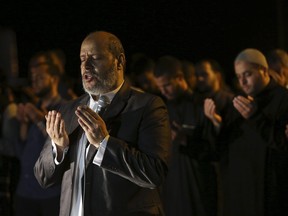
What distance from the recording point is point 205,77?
786 cm

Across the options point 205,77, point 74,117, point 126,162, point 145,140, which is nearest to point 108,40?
point 74,117

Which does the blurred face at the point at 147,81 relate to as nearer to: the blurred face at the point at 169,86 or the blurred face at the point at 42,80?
the blurred face at the point at 169,86

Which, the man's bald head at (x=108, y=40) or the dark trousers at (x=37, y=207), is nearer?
the man's bald head at (x=108, y=40)

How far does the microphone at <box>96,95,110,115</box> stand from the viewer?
3.97m

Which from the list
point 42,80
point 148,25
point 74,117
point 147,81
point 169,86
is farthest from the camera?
point 148,25

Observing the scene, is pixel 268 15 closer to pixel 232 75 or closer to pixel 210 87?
pixel 232 75

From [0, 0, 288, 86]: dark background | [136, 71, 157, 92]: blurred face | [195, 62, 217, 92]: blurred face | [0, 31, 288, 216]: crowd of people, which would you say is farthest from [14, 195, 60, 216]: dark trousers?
[0, 0, 288, 86]: dark background

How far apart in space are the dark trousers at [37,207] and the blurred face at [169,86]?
1601 mm

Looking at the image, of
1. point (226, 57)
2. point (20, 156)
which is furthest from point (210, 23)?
point (20, 156)

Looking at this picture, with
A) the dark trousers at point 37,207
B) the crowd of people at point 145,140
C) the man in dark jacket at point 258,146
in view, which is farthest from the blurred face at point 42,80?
the man in dark jacket at point 258,146

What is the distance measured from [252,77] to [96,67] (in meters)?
2.29

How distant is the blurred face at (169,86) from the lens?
6.75 meters

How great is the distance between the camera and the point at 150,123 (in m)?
3.87

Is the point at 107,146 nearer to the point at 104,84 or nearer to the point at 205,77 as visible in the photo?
the point at 104,84
